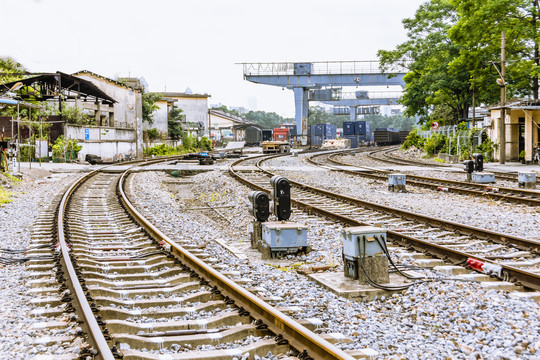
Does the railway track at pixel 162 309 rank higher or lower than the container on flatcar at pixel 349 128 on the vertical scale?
lower

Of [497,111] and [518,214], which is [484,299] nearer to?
[518,214]

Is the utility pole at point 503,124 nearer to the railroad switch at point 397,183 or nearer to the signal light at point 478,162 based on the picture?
the signal light at point 478,162

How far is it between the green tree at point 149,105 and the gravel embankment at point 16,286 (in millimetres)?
39603

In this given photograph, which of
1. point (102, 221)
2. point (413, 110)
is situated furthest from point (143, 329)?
point (413, 110)

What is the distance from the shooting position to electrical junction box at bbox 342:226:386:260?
21.3ft

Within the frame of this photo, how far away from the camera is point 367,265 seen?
6.43 m

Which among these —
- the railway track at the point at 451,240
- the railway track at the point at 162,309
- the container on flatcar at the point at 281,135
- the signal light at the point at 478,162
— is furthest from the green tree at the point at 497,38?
the container on flatcar at the point at 281,135

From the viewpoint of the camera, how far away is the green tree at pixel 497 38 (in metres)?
30.0

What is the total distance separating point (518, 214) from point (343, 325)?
833 cm

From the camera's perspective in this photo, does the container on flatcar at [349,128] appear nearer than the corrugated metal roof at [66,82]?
No

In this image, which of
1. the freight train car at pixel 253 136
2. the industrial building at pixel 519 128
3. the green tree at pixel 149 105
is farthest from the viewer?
the freight train car at pixel 253 136

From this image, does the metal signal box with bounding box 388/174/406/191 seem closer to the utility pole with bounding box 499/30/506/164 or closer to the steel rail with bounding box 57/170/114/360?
the steel rail with bounding box 57/170/114/360

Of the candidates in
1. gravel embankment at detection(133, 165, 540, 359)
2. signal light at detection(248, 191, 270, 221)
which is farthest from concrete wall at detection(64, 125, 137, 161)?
signal light at detection(248, 191, 270, 221)

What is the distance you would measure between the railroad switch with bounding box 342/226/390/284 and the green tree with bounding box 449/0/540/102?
24.9m
